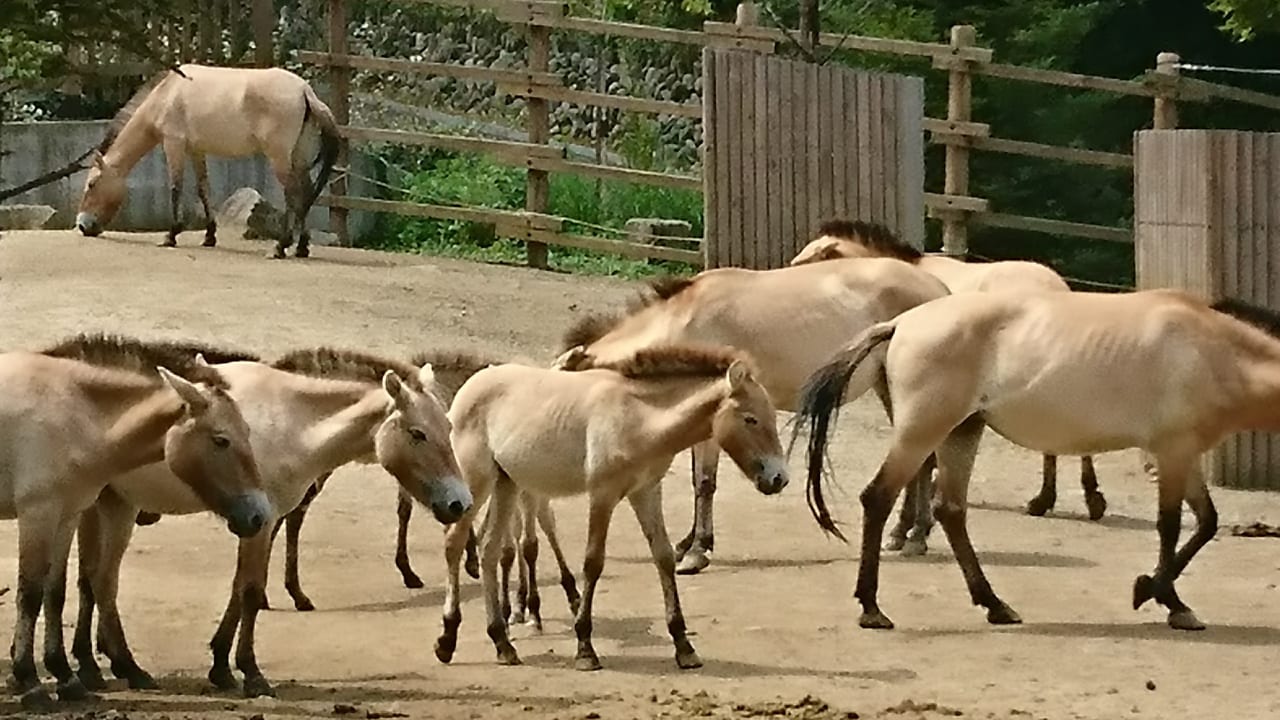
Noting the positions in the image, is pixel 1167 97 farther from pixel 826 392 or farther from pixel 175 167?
pixel 826 392

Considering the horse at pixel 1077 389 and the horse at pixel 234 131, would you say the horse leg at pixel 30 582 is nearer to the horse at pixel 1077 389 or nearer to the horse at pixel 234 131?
the horse at pixel 1077 389

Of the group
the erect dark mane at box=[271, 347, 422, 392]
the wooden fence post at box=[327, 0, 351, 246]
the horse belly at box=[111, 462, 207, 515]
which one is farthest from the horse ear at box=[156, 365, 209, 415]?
the wooden fence post at box=[327, 0, 351, 246]

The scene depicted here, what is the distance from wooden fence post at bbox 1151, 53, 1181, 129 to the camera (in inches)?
654

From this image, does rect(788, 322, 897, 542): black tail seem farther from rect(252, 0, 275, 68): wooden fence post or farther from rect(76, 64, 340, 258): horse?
rect(252, 0, 275, 68): wooden fence post

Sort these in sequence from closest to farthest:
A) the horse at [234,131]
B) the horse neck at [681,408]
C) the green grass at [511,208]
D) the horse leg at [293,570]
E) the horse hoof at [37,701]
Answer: the horse hoof at [37,701] → the horse neck at [681,408] → the horse leg at [293,570] → the horse at [234,131] → the green grass at [511,208]

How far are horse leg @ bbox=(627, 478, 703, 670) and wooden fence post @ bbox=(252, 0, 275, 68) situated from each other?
14.2m

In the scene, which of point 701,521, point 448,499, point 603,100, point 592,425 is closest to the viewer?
point 448,499

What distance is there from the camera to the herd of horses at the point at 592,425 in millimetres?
7648

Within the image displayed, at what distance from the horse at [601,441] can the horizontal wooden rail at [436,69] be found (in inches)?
388

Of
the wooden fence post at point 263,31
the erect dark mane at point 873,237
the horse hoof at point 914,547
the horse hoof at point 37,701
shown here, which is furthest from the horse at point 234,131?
the horse hoof at point 37,701

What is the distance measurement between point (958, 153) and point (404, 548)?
8.60 m

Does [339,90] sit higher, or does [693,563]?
[339,90]

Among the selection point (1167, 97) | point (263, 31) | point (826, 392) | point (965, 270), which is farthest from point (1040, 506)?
point (263, 31)

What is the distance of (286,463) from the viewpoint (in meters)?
8.08
